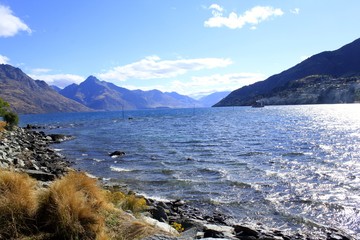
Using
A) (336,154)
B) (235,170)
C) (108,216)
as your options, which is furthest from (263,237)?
(336,154)

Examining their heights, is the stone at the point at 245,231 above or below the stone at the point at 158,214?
below

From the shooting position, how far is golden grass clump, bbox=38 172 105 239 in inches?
275

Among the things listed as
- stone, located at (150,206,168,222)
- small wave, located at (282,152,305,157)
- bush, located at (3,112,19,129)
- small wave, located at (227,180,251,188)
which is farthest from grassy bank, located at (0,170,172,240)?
bush, located at (3,112,19,129)

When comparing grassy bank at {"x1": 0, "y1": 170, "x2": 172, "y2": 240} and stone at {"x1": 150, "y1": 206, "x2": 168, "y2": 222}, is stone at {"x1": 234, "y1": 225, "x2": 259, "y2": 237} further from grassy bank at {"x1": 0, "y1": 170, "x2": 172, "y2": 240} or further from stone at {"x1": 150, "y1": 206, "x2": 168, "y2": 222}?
grassy bank at {"x1": 0, "y1": 170, "x2": 172, "y2": 240}

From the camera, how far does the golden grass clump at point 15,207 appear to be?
692 cm

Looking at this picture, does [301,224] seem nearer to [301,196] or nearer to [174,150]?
[301,196]

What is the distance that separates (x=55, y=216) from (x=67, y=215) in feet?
1.03

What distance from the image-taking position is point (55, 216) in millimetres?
7145

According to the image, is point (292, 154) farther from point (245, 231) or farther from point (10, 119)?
point (10, 119)

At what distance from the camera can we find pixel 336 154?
36344 millimetres

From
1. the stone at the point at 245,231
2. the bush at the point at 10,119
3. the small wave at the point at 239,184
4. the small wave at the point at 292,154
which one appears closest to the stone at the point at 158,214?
the stone at the point at 245,231

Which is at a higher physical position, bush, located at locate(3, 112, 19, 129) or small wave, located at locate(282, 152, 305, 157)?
bush, located at locate(3, 112, 19, 129)

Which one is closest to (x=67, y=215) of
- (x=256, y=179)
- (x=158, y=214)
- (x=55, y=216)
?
(x=55, y=216)

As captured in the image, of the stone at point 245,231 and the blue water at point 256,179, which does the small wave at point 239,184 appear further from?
the stone at point 245,231
